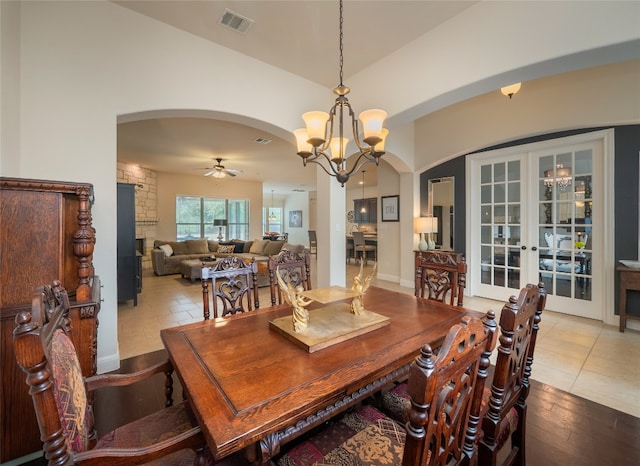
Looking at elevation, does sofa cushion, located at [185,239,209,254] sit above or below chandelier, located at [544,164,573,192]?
below

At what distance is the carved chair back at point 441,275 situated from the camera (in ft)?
7.03

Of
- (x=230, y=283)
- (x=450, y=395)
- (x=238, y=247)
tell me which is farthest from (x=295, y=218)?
(x=450, y=395)

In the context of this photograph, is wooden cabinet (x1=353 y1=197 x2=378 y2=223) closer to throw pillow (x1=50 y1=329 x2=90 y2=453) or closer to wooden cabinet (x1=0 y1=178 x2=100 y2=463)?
wooden cabinet (x1=0 y1=178 x2=100 y2=463)

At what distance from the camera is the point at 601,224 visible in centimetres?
360

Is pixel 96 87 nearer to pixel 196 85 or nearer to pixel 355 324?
pixel 196 85

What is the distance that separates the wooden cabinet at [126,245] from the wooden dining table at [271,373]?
11.9 feet

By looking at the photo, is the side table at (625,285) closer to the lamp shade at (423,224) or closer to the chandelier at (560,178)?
the chandelier at (560,178)

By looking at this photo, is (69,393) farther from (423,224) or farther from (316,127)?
(423,224)

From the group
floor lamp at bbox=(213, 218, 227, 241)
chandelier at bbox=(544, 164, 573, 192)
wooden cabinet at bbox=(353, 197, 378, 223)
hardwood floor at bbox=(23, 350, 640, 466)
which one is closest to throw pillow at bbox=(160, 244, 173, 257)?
floor lamp at bbox=(213, 218, 227, 241)

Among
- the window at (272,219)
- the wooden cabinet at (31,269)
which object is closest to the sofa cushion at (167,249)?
the wooden cabinet at (31,269)

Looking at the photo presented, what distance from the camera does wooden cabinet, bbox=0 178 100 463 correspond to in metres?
1.48

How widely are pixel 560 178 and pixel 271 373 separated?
190 inches

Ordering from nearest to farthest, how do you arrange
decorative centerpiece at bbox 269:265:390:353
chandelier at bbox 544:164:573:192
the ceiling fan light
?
decorative centerpiece at bbox 269:265:390:353, the ceiling fan light, chandelier at bbox 544:164:573:192

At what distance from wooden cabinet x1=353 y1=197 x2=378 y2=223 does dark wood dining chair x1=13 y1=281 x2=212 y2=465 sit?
9559 millimetres
